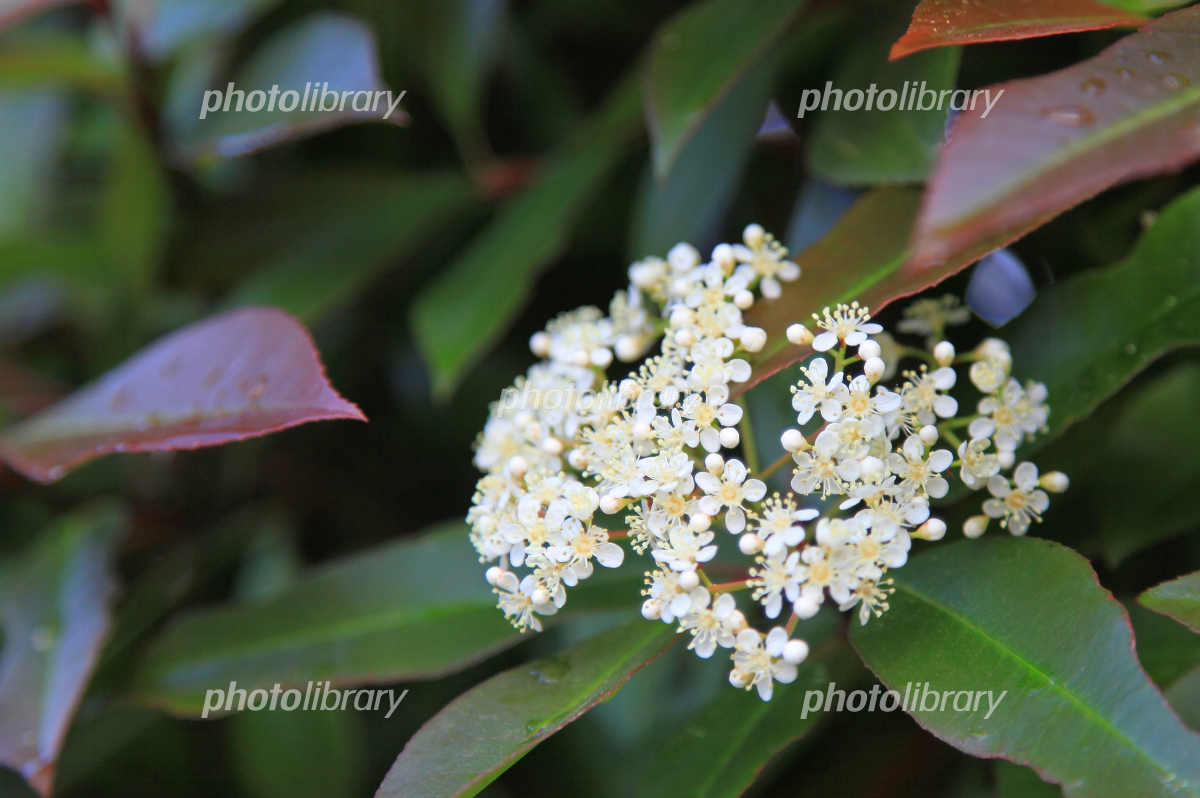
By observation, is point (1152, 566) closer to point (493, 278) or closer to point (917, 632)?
point (917, 632)

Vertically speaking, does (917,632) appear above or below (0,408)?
above

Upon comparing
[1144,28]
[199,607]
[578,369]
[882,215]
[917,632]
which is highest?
[1144,28]

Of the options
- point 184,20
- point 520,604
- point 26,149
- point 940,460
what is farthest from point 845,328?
point 26,149

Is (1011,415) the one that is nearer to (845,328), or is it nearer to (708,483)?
(845,328)

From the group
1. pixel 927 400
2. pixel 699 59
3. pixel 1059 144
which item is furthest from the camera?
pixel 699 59

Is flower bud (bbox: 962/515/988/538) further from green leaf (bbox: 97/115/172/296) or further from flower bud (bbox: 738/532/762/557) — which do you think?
green leaf (bbox: 97/115/172/296)

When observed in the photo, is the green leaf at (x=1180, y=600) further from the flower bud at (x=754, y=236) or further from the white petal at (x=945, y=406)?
the flower bud at (x=754, y=236)

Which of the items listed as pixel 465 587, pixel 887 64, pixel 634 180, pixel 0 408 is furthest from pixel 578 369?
pixel 0 408
